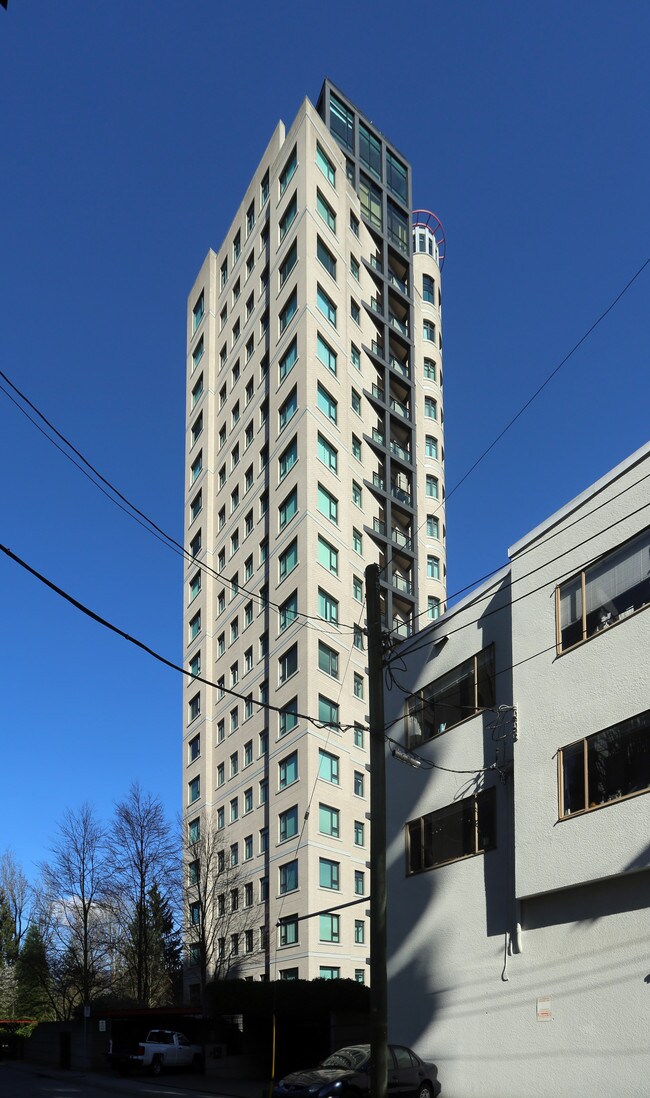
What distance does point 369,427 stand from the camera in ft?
210

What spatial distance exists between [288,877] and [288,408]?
24935 millimetres

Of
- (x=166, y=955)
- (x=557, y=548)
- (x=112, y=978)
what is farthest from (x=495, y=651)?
(x=112, y=978)

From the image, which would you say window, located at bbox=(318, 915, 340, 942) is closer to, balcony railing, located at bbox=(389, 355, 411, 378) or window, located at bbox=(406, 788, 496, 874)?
window, located at bbox=(406, 788, 496, 874)

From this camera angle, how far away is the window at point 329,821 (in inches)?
1971

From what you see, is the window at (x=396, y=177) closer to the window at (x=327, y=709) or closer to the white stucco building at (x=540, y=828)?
the window at (x=327, y=709)

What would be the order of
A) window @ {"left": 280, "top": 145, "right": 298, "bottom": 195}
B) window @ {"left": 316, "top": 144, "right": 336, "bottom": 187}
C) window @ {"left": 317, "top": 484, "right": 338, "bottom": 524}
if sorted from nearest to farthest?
window @ {"left": 317, "top": 484, "right": 338, "bottom": 524} → window @ {"left": 280, "top": 145, "right": 298, "bottom": 195} → window @ {"left": 316, "top": 144, "right": 336, "bottom": 187}

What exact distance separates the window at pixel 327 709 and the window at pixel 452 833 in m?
23.8

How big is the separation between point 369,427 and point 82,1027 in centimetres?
3538

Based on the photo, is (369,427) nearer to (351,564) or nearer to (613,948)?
(351,564)

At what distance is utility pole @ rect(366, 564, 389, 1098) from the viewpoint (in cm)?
1448

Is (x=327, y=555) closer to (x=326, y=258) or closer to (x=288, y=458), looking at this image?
(x=288, y=458)

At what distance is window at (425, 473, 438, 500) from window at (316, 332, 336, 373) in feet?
47.7

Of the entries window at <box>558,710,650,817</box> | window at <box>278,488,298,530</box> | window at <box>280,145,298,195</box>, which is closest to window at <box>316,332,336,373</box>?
window at <box>278,488,298,530</box>

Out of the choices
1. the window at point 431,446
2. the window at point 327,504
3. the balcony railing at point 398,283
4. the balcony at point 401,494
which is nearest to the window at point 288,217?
the balcony railing at point 398,283
